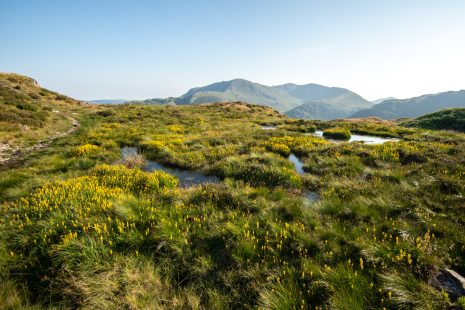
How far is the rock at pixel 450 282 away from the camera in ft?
Result: 14.0

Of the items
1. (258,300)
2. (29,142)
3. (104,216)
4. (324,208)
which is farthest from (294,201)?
(29,142)

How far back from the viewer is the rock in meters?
4.28

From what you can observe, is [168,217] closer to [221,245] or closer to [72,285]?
[221,245]

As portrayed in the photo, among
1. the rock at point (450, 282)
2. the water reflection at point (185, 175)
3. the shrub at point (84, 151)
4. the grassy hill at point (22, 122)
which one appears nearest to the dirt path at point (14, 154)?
the grassy hill at point (22, 122)

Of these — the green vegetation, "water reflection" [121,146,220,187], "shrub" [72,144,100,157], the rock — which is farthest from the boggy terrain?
the green vegetation

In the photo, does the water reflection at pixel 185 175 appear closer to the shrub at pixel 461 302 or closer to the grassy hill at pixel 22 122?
the shrub at pixel 461 302

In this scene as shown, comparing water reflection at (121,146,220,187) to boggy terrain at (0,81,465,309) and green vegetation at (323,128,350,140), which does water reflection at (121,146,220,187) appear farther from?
green vegetation at (323,128,350,140)

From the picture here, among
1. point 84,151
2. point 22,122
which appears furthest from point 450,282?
point 22,122

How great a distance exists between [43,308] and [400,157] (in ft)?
52.1

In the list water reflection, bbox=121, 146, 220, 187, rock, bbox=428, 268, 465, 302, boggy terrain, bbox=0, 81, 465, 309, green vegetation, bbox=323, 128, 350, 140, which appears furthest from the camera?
green vegetation, bbox=323, 128, 350, 140

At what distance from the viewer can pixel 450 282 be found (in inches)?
179

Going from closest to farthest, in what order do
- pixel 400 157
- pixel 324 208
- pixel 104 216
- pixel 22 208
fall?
1. pixel 104 216
2. pixel 22 208
3. pixel 324 208
4. pixel 400 157

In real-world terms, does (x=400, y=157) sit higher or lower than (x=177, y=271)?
higher

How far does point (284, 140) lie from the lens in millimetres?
17938
